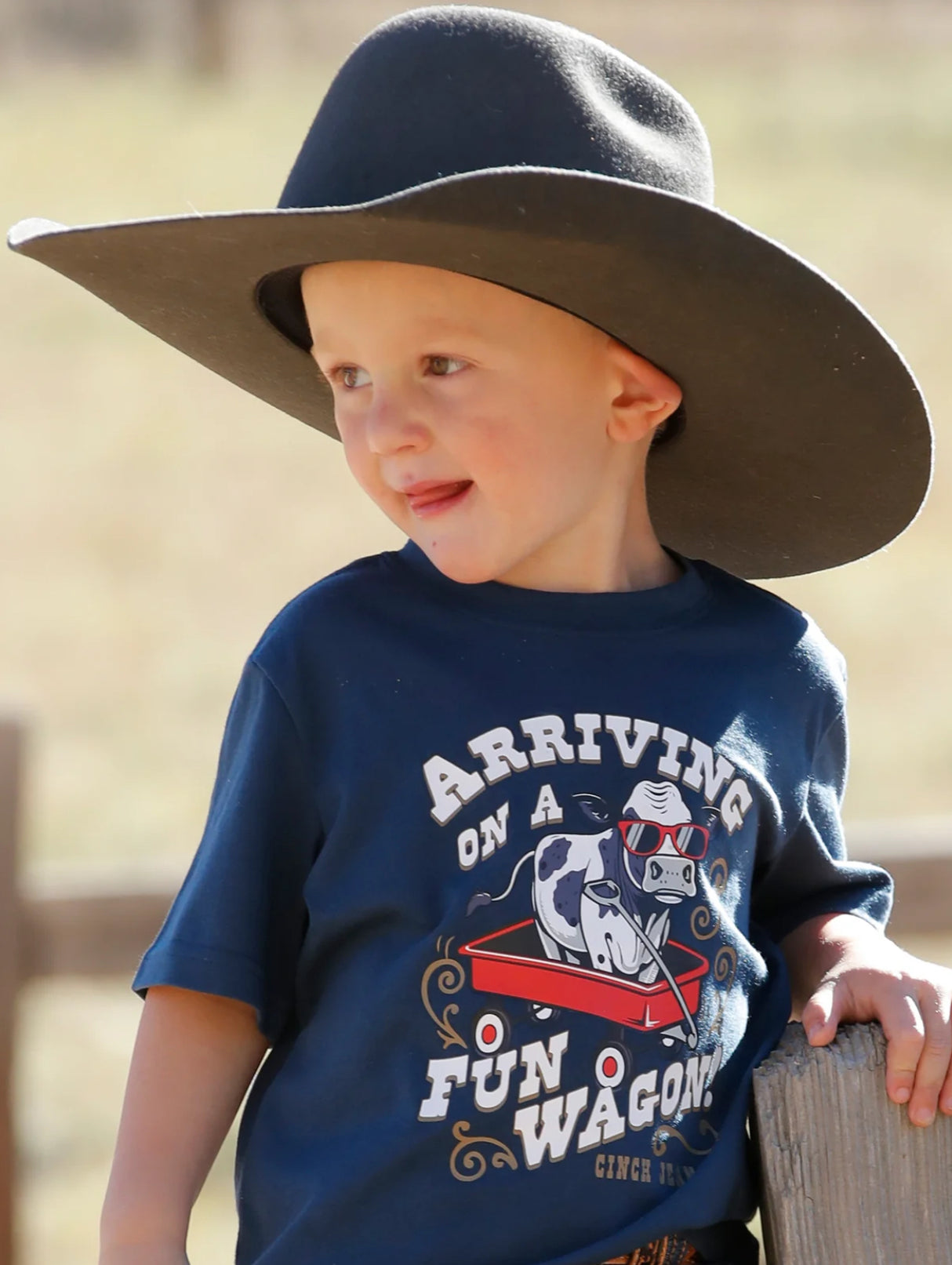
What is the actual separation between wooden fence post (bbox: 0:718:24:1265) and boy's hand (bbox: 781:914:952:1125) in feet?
5.85

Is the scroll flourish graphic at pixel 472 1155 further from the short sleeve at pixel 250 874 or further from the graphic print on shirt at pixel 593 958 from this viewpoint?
the short sleeve at pixel 250 874

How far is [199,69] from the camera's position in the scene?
19.8 metres

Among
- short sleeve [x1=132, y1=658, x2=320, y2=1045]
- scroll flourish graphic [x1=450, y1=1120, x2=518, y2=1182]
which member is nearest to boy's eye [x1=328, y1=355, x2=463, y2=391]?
short sleeve [x1=132, y1=658, x2=320, y2=1045]

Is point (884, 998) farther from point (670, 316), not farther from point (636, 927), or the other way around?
point (670, 316)

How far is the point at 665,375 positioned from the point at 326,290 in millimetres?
363

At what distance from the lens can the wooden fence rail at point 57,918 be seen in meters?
3.25

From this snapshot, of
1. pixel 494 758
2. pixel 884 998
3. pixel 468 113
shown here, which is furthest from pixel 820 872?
pixel 468 113

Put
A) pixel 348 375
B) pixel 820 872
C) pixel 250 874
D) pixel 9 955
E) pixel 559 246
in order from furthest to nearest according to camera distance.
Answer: pixel 9 955
pixel 820 872
pixel 348 375
pixel 250 874
pixel 559 246

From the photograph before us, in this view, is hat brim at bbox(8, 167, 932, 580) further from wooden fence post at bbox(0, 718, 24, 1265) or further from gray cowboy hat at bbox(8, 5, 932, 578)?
wooden fence post at bbox(0, 718, 24, 1265)

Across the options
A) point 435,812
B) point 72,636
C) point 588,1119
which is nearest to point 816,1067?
point 588,1119

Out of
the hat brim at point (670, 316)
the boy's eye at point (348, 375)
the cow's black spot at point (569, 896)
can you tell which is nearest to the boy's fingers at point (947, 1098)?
the cow's black spot at point (569, 896)

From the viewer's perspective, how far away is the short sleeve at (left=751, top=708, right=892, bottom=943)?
1910mm

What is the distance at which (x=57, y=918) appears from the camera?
3482 mm

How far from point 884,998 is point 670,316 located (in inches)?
26.6
